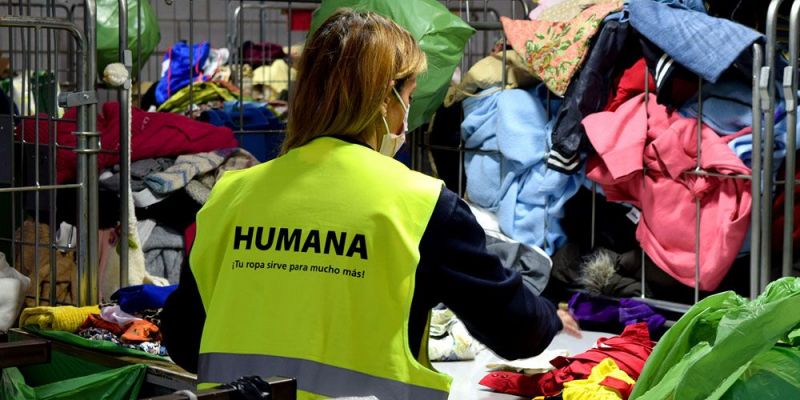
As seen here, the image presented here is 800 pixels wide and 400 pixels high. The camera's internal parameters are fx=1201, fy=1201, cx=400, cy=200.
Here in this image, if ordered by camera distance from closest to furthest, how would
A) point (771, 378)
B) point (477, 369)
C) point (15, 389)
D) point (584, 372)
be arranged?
point (771, 378)
point (15, 389)
point (584, 372)
point (477, 369)

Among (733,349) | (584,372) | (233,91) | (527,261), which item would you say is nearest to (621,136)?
(527,261)

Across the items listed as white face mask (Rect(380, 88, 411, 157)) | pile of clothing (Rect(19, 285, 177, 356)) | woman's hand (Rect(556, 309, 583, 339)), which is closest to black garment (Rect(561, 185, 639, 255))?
woman's hand (Rect(556, 309, 583, 339))

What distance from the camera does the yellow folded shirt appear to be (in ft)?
11.1

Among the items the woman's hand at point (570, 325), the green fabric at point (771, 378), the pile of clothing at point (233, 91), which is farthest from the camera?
the pile of clothing at point (233, 91)

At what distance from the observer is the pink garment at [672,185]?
3742 mm

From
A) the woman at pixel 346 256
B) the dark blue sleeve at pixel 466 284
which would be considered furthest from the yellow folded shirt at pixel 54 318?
the dark blue sleeve at pixel 466 284

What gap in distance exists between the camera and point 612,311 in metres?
4.01

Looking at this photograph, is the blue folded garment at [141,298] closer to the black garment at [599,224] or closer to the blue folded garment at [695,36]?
the black garment at [599,224]

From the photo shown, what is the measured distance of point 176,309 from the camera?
218 centimetres

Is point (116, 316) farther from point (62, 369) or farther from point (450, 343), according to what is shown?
point (450, 343)

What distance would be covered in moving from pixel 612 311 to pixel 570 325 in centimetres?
15

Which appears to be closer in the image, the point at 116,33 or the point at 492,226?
the point at 492,226

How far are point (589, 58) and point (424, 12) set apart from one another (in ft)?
1.96

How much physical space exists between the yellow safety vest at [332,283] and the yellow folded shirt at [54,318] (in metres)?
1.47
